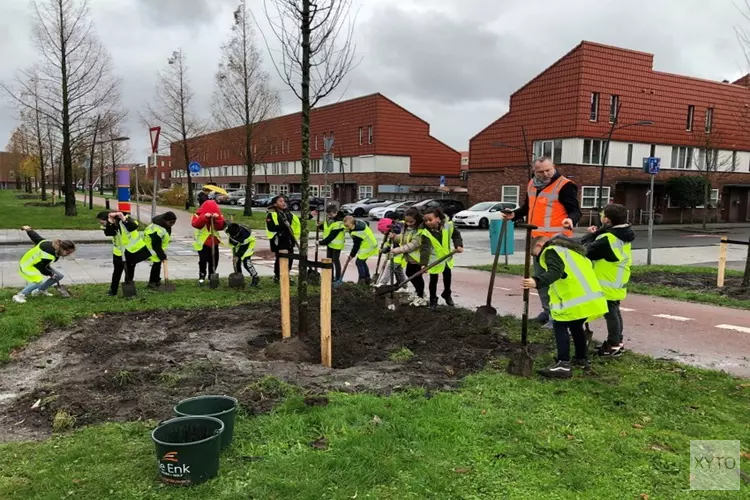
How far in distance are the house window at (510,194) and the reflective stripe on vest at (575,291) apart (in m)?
32.8

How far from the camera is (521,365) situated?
5219 mm

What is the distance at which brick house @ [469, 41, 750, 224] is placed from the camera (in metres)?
34.8

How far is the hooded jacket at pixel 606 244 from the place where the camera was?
597 cm

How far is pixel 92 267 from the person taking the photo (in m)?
13.0

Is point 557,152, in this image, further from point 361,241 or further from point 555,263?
point 555,263

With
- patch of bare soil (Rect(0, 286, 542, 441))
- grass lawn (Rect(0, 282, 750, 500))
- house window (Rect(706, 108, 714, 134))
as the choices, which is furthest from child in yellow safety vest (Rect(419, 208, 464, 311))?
house window (Rect(706, 108, 714, 134))

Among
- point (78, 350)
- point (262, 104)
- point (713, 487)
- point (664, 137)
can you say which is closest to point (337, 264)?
point (78, 350)

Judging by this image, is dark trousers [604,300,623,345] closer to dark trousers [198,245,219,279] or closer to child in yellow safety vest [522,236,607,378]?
child in yellow safety vest [522,236,607,378]

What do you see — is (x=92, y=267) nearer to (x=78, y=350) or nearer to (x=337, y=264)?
(x=337, y=264)

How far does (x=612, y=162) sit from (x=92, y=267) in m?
32.4

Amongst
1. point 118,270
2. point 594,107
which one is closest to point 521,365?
point 118,270

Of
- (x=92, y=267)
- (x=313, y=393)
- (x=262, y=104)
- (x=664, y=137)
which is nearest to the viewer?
(x=313, y=393)

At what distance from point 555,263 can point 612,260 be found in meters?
1.33

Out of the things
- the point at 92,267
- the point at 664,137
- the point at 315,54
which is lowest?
the point at 92,267
